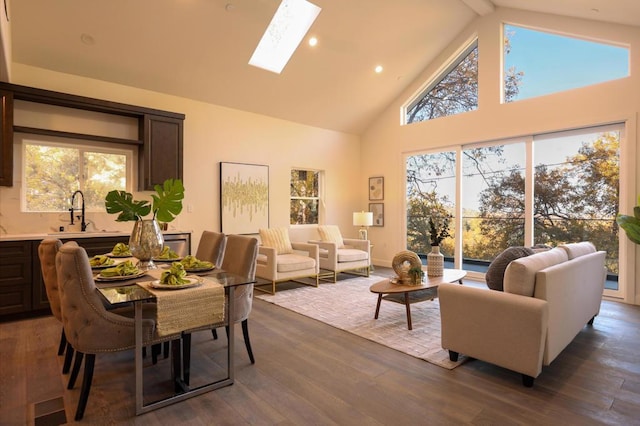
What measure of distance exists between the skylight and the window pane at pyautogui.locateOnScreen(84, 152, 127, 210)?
2.38m

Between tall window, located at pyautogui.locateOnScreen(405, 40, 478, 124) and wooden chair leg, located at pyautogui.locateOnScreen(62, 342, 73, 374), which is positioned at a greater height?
tall window, located at pyautogui.locateOnScreen(405, 40, 478, 124)

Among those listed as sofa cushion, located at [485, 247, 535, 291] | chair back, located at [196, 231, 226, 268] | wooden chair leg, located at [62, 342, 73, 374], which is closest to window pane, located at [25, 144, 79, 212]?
chair back, located at [196, 231, 226, 268]

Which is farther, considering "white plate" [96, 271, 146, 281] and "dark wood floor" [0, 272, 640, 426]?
"white plate" [96, 271, 146, 281]

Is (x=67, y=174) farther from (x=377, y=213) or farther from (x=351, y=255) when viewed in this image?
(x=377, y=213)

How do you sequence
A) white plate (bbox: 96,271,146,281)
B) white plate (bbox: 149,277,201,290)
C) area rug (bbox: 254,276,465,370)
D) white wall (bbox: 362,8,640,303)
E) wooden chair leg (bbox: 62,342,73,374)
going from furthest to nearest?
white wall (bbox: 362,8,640,303) < area rug (bbox: 254,276,465,370) < wooden chair leg (bbox: 62,342,73,374) < white plate (bbox: 96,271,146,281) < white plate (bbox: 149,277,201,290)

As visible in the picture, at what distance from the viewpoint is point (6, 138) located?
12.3 ft

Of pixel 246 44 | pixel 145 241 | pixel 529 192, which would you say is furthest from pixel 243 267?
pixel 529 192

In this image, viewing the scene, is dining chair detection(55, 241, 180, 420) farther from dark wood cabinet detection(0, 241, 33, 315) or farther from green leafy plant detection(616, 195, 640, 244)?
green leafy plant detection(616, 195, 640, 244)

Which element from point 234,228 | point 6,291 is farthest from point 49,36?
point 234,228

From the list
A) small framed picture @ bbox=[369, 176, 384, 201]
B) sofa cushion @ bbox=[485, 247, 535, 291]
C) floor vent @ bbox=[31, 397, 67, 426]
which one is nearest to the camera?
floor vent @ bbox=[31, 397, 67, 426]

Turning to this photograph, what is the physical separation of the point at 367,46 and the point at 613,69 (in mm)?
3320

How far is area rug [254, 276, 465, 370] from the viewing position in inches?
119

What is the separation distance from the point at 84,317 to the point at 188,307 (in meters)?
0.55

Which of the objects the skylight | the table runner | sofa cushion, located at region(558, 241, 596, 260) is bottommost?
the table runner
